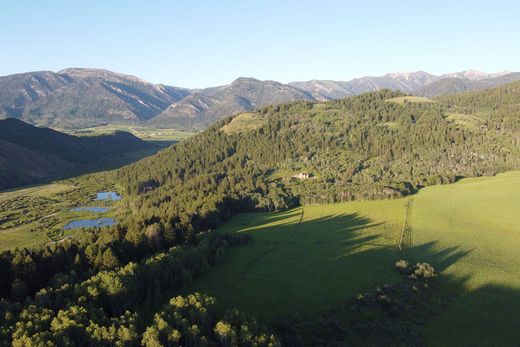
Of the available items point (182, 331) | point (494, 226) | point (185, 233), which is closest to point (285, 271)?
point (185, 233)

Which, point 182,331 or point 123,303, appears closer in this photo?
point 182,331

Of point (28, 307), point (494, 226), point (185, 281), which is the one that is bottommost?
point (494, 226)

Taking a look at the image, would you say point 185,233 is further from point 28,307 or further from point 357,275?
point 28,307

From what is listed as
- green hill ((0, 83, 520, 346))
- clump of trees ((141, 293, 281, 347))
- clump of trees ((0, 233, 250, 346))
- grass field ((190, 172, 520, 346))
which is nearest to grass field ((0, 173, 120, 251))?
green hill ((0, 83, 520, 346))

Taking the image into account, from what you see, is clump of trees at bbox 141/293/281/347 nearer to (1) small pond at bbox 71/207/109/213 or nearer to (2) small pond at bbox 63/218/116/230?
(2) small pond at bbox 63/218/116/230

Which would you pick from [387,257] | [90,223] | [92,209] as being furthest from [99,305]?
[92,209]

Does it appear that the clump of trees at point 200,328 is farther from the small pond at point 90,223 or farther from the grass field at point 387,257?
the small pond at point 90,223
